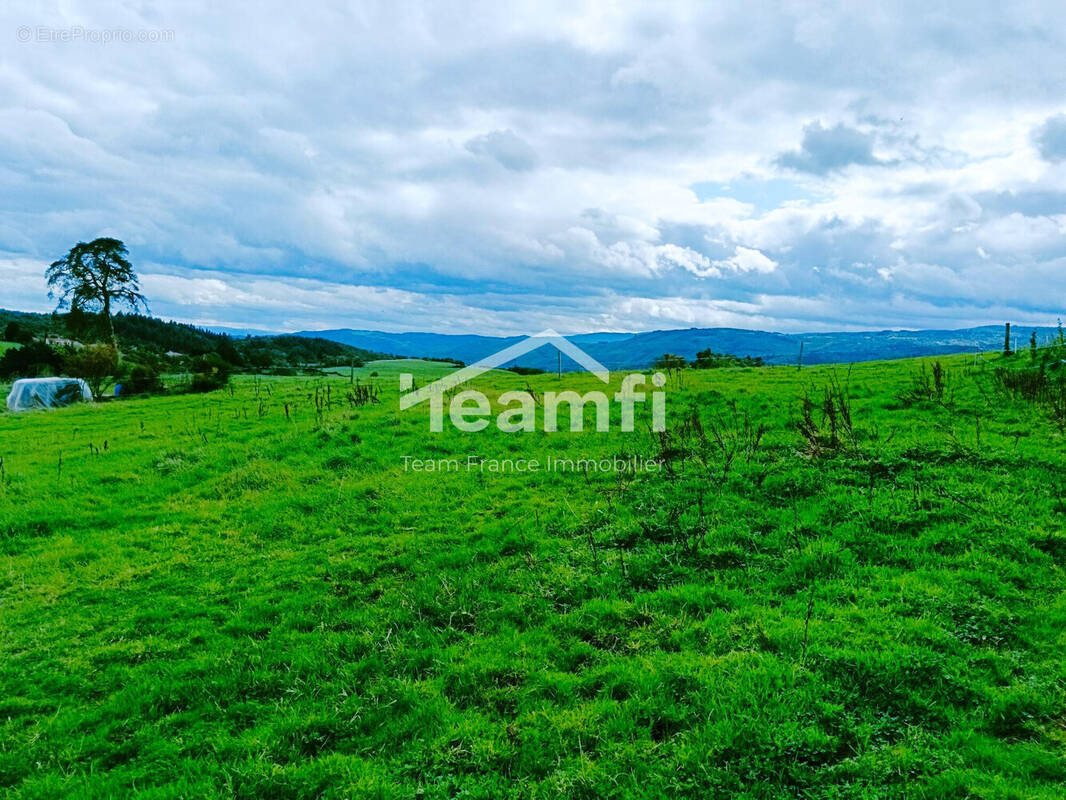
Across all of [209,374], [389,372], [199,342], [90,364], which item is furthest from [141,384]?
[199,342]

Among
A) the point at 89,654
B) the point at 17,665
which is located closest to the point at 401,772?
the point at 89,654

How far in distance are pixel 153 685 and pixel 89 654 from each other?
4.43ft

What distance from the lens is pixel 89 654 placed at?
626 centimetres

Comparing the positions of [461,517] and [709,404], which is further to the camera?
[709,404]

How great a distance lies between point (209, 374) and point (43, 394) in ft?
29.5

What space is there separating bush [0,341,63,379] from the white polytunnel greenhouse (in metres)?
11.5

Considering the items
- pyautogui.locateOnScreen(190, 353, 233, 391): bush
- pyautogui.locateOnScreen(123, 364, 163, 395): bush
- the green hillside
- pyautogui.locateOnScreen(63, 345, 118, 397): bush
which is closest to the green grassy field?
pyautogui.locateOnScreen(190, 353, 233, 391): bush

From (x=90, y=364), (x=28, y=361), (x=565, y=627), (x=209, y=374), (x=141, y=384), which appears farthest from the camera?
(x=28, y=361)

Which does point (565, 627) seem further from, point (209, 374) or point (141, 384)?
point (141, 384)

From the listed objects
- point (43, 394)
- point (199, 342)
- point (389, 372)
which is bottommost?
point (43, 394)

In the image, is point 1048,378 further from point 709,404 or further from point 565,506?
point 565,506

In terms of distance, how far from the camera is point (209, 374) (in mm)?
37844

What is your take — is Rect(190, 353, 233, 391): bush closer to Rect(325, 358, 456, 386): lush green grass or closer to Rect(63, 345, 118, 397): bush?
Rect(63, 345, 118, 397): bush

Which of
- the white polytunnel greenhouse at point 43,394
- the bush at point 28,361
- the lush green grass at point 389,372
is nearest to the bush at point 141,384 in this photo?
the white polytunnel greenhouse at point 43,394
